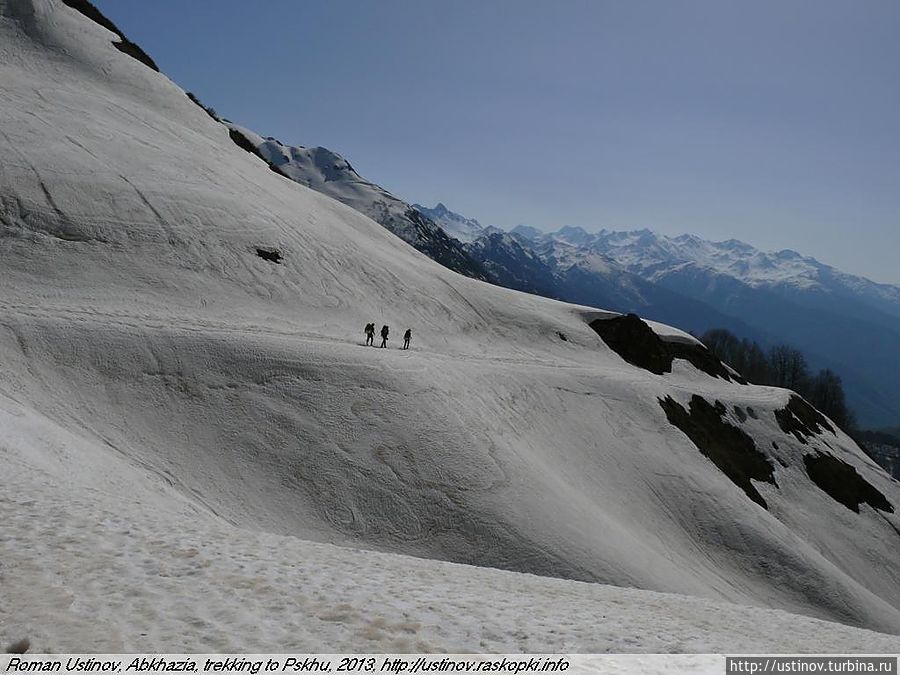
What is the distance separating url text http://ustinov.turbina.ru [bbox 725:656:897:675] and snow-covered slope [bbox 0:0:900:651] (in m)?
0.85

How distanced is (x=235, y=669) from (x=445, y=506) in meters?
16.4

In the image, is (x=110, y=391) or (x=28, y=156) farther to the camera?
(x=28, y=156)

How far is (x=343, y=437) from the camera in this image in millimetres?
23875

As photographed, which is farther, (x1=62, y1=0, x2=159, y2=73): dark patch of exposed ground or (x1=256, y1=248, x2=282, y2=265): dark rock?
(x1=62, y1=0, x2=159, y2=73): dark patch of exposed ground

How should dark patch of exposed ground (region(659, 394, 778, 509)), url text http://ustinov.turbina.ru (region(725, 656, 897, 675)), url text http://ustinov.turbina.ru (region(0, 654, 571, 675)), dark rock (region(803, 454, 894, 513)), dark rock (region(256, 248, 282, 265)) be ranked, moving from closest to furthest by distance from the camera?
url text http://ustinov.turbina.ru (region(0, 654, 571, 675)) < url text http://ustinov.turbina.ru (region(725, 656, 897, 675)) < dark rock (region(256, 248, 282, 265)) < dark patch of exposed ground (region(659, 394, 778, 509)) < dark rock (region(803, 454, 894, 513))

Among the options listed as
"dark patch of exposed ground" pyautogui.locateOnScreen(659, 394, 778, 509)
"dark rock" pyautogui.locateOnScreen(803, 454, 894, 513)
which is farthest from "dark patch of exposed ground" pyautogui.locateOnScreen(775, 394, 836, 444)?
"dark patch of exposed ground" pyautogui.locateOnScreen(659, 394, 778, 509)

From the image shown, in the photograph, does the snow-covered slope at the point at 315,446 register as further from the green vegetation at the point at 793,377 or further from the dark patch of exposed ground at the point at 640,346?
the green vegetation at the point at 793,377

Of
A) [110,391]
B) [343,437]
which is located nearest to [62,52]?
[110,391]

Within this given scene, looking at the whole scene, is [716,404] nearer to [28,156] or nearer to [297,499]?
[297,499]

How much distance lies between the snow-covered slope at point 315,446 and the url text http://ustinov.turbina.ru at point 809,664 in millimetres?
854

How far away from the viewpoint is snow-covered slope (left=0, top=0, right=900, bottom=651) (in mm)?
8992

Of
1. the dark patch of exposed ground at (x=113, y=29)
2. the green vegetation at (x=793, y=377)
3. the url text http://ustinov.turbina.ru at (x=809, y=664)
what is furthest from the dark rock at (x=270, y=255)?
the green vegetation at (x=793, y=377)

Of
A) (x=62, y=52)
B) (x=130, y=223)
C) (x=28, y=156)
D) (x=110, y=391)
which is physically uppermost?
(x=62, y=52)

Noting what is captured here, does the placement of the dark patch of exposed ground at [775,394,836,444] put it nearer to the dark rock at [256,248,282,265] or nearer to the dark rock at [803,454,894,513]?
the dark rock at [803,454,894,513]
